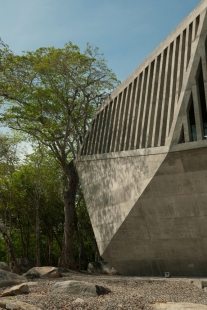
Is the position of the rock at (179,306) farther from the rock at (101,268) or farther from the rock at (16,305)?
the rock at (101,268)

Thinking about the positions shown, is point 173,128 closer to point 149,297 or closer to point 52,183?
point 149,297

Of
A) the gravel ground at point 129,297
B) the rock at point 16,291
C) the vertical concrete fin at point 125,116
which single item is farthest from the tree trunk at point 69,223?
the rock at point 16,291

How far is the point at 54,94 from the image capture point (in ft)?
84.6

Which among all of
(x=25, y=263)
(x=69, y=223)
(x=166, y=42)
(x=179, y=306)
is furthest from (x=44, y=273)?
(x=166, y=42)

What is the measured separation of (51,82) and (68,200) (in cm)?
791

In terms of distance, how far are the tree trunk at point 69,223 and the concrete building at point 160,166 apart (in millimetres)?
4380

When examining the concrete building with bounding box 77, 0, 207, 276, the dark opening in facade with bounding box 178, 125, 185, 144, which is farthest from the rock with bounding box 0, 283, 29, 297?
the dark opening in facade with bounding box 178, 125, 185, 144

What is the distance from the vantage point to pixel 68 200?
26438 millimetres

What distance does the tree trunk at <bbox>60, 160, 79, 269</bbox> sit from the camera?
25.8 meters

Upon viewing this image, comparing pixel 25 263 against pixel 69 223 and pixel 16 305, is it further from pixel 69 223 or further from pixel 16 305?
pixel 16 305

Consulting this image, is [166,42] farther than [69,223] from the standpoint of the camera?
No

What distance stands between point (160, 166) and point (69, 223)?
1106 cm

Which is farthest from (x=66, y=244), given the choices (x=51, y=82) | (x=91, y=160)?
(x=51, y=82)

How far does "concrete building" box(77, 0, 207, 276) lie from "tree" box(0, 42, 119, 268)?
4306 millimetres
